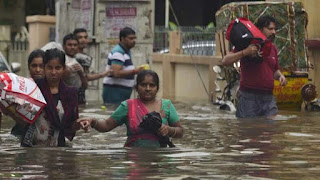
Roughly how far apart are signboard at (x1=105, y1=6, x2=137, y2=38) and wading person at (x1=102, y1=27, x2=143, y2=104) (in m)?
2.90

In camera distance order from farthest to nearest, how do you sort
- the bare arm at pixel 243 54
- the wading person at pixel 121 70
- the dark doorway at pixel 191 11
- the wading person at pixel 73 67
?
the dark doorway at pixel 191 11
the wading person at pixel 121 70
the wading person at pixel 73 67
the bare arm at pixel 243 54

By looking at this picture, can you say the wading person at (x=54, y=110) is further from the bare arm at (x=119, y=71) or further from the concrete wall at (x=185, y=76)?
the concrete wall at (x=185, y=76)

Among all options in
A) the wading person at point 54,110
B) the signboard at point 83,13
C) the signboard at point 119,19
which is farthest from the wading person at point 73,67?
the signboard at point 83,13

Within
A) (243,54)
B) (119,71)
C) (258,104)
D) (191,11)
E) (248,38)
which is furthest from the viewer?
(191,11)

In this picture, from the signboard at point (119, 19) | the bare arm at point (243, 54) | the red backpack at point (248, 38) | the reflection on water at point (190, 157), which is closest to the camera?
the reflection on water at point (190, 157)

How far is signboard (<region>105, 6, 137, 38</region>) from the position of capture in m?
19.4

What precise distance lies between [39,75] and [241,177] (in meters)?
3.85

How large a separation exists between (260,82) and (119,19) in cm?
692

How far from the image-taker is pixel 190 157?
908 centimetres

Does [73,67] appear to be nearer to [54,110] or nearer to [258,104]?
[258,104]

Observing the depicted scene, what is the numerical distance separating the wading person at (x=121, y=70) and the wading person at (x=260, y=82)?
288 cm

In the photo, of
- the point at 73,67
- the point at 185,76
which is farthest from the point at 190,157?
the point at 185,76

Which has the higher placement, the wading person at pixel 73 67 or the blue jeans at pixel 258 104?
the wading person at pixel 73 67

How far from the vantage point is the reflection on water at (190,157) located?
7.86 metres
